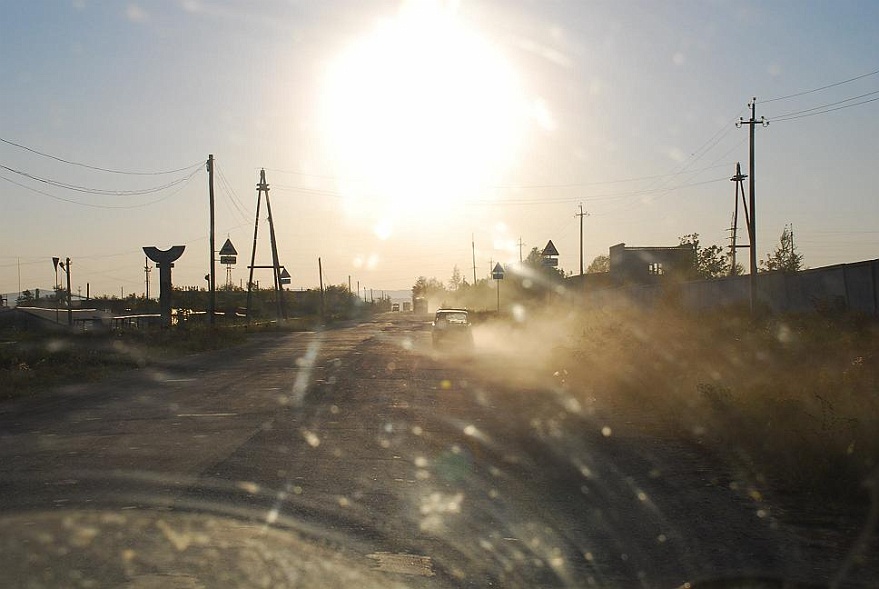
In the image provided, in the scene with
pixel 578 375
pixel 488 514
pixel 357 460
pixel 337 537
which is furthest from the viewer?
pixel 578 375

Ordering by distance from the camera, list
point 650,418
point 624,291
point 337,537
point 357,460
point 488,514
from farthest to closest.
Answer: point 624,291 < point 650,418 < point 357,460 < point 488,514 < point 337,537

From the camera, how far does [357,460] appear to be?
10484 millimetres

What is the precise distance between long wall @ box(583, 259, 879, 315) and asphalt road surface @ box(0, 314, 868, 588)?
14.7 m

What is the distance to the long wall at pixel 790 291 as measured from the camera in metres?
26.2

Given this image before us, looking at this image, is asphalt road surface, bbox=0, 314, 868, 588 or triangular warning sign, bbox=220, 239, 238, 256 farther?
triangular warning sign, bbox=220, 239, 238, 256

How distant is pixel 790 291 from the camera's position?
108 ft

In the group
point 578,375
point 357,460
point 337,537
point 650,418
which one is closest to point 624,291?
point 578,375

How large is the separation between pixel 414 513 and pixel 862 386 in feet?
24.3

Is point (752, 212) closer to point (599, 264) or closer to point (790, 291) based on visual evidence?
point (790, 291)

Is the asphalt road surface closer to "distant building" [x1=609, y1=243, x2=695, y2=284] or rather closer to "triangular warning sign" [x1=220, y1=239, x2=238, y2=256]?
"triangular warning sign" [x1=220, y1=239, x2=238, y2=256]

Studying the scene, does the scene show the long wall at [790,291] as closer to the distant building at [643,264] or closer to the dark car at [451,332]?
the dark car at [451,332]

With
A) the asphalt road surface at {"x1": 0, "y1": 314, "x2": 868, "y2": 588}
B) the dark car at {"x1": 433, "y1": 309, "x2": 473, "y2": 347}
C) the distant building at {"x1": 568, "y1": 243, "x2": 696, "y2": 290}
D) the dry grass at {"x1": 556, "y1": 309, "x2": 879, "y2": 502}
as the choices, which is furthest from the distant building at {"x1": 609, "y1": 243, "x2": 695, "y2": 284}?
the asphalt road surface at {"x1": 0, "y1": 314, "x2": 868, "y2": 588}

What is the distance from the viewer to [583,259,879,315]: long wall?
2625 centimetres

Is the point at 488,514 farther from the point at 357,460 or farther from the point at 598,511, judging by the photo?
the point at 357,460
